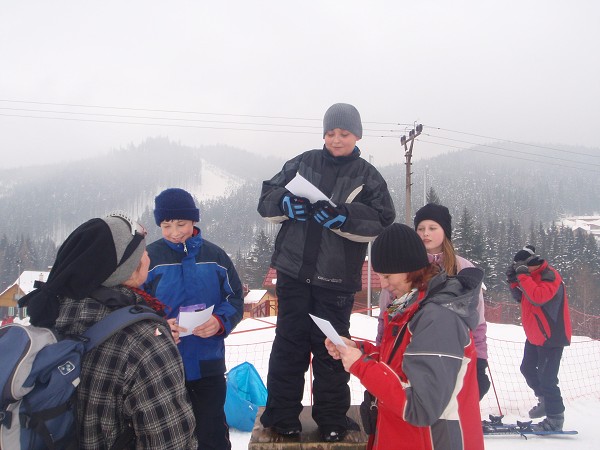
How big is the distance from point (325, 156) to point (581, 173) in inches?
6734

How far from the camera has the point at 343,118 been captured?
2.79m

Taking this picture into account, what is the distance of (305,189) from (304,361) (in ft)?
3.67

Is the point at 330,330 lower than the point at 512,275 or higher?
higher

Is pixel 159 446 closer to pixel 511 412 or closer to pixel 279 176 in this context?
pixel 279 176

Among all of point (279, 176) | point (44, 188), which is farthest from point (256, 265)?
point (44, 188)

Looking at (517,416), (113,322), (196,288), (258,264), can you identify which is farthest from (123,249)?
(258,264)

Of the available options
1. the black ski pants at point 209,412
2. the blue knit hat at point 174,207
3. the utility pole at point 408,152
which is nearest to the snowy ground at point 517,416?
the black ski pants at point 209,412

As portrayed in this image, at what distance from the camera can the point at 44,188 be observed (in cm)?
14912

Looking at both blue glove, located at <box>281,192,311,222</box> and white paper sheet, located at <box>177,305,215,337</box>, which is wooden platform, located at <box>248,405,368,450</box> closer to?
white paper sheet, located at <box>177,305,215,337</box>

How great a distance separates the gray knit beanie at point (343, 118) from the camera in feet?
9.16

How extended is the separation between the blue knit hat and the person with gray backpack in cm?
121

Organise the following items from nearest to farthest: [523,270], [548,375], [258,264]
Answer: [548,375] → [523,270] → [258,264]

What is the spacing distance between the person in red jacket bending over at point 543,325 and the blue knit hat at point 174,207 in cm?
447

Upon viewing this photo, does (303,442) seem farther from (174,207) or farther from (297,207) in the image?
(174,207)
